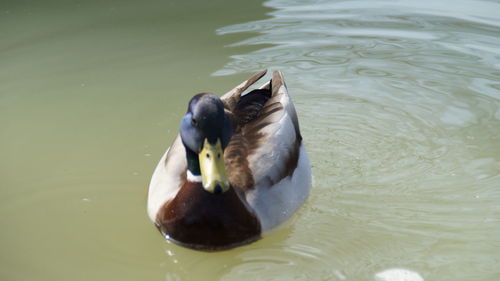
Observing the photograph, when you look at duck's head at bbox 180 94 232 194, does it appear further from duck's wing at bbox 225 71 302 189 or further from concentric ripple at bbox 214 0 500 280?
concentric ripple at bbox 214 0 500 280

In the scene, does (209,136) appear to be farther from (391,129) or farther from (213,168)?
(391,129)

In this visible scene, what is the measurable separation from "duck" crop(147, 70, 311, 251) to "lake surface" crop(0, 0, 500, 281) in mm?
107

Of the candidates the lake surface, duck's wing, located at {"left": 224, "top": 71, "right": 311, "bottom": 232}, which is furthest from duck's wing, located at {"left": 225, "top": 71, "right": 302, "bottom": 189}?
the lake surface

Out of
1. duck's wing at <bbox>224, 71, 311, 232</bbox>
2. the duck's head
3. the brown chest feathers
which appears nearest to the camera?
the duck's head

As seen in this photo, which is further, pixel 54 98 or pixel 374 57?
pixel 374 57

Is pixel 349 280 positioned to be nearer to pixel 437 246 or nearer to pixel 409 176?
pixel 437 246

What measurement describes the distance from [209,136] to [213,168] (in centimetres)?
17

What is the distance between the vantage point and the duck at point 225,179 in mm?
3951

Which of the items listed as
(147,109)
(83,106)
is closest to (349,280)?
(147,109)

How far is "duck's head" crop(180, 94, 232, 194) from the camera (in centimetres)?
391

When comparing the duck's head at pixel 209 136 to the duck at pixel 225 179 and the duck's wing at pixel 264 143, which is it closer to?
the duck at pixel 225 179

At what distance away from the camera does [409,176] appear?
489 cm

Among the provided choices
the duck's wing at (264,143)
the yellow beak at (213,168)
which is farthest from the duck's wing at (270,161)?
the yellow beak at (213,168)

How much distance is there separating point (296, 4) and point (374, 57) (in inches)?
76.3
